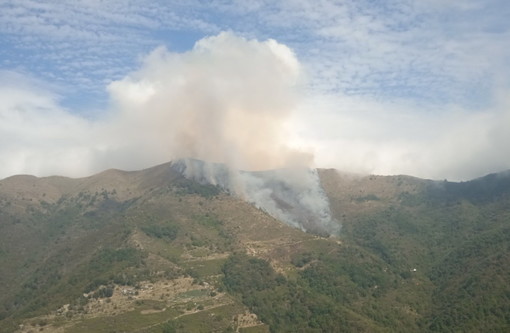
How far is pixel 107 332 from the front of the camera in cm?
19650

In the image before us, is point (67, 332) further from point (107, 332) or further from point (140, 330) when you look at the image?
point (140, 330)

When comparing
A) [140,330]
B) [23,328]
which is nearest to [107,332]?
[140,330]

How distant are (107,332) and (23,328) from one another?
3239cm

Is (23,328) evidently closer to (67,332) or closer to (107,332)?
(67,332)

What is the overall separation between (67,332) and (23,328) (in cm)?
1857

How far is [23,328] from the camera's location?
199 meters

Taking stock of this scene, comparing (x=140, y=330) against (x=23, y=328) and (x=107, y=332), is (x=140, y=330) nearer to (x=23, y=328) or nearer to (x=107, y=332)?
(x=107, y=332)

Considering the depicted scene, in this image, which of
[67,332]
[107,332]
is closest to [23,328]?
[67,332]

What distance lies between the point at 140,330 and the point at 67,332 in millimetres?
26239

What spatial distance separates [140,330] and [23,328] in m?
44.0

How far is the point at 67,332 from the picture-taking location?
19488 centimetres

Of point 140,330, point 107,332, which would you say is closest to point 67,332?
point 107,332
